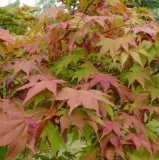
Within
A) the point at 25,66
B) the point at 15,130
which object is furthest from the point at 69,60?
the point at 15,130

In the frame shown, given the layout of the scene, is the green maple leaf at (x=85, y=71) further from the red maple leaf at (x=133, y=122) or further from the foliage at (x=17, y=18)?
the foliage at (x=17, y=18)

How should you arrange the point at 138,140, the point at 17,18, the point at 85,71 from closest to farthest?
the point at 138,140 < the point at 85,71 < the point at 17,18

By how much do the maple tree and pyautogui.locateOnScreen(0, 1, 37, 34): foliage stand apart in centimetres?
506

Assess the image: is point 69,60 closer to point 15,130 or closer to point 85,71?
point 85,71

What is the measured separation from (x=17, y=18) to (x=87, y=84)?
5.97m

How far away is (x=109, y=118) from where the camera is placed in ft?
4.78

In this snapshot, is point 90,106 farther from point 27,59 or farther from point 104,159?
point 27,59

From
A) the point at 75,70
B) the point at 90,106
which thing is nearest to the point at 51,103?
the point at 90,106

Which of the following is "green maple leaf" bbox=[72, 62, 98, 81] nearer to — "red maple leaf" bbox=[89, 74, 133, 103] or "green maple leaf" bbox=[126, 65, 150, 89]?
"red maple leaf" bbox=[89, 74, 133, 103]

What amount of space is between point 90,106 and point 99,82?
13.7 inches

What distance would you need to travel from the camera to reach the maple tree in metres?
1.22

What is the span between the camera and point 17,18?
7.13 m

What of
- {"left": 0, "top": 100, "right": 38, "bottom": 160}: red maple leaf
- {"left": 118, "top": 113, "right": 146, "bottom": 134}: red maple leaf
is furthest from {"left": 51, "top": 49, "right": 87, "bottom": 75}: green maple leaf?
{"left": 0, "top": 100, "right": 38, "bottom": 160}: red maple leaf

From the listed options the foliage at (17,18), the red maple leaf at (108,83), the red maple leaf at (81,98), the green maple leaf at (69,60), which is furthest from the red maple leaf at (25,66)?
the foliage at (17,18)
